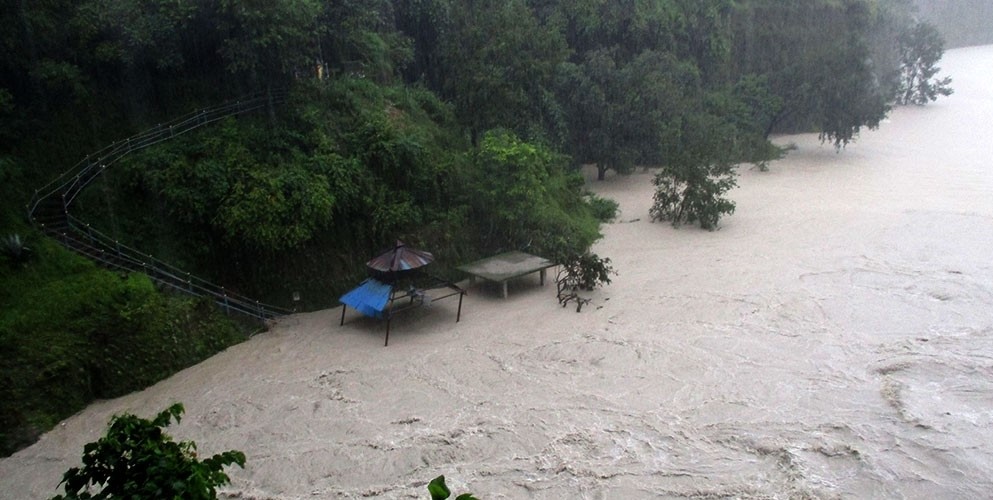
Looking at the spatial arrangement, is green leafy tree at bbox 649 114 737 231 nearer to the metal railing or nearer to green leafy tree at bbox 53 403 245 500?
the metal railing

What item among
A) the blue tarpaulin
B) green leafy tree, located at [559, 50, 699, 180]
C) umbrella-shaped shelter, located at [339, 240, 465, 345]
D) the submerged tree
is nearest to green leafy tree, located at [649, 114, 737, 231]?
green leafy tree, located at [559, 50, 699, 180]

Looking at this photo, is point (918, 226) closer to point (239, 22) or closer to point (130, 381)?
point (239, 22)

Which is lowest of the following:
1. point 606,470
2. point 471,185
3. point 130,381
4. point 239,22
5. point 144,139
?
point 606,470

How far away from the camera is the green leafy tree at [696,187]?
2042 cm

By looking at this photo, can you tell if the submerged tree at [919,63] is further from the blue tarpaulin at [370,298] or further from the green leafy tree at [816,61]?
the blue tarpaulin at [370,298]

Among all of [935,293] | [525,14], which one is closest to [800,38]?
[525,14]

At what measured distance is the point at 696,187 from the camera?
806 inches

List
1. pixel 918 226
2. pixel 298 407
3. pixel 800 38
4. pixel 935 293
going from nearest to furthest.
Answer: pixel 298 407 < pixel 935 293 < pixel 918 226 < pixel 800 38

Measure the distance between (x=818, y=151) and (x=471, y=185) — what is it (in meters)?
23.0

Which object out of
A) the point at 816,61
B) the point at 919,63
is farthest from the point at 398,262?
the point at 919,63

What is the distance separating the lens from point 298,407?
1150cm

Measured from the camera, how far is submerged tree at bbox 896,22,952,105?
43.7m

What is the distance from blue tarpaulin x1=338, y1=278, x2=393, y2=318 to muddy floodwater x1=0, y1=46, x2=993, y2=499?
2.36 feet

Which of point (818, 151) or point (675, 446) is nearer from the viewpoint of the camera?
point (675, 446)
